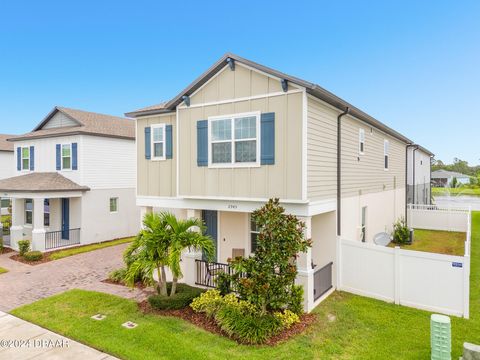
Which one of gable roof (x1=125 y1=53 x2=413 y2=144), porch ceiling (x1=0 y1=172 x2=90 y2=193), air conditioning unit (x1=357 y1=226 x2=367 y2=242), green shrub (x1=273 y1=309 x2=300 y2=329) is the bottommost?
green shrub (x1=273 y1=309 x2=300 y2=329)

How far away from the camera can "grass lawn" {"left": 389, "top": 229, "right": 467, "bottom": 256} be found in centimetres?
1544

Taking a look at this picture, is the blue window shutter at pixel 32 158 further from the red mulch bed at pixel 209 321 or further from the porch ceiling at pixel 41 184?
the red mulch bed at pixel 209 321

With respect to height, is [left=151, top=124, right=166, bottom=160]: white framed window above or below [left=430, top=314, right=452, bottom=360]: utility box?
above

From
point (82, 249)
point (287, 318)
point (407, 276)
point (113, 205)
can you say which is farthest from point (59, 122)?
point (407, 276)

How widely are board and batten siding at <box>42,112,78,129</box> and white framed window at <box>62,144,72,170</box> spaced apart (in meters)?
1.76

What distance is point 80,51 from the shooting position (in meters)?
28.0

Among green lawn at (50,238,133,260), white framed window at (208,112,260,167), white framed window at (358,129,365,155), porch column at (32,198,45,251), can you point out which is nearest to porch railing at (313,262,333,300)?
white framed window at (208,112,260,167)

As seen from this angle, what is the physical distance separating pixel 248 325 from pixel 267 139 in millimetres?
5055

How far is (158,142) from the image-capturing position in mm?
12078

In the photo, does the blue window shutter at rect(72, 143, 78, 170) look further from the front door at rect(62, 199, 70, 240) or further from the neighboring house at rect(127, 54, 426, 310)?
the neighboring house at rect(127, 54, 426, 310)

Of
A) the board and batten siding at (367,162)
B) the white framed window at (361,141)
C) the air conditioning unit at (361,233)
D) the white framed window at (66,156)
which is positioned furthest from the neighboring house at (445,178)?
the white framed window at (66,156)

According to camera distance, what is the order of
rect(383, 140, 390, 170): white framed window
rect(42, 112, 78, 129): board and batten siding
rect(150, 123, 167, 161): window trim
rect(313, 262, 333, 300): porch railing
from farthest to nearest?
rect(42, 112, 78, 129): board and batten siding → rect(383, 140, 390, 170): white framed window → rect(150, 123, 167, 161): window trim → rect(313, 262, 333, 300): porch railing

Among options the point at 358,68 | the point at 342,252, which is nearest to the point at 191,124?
the point at 342,252

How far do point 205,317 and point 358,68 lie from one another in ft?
80.4
